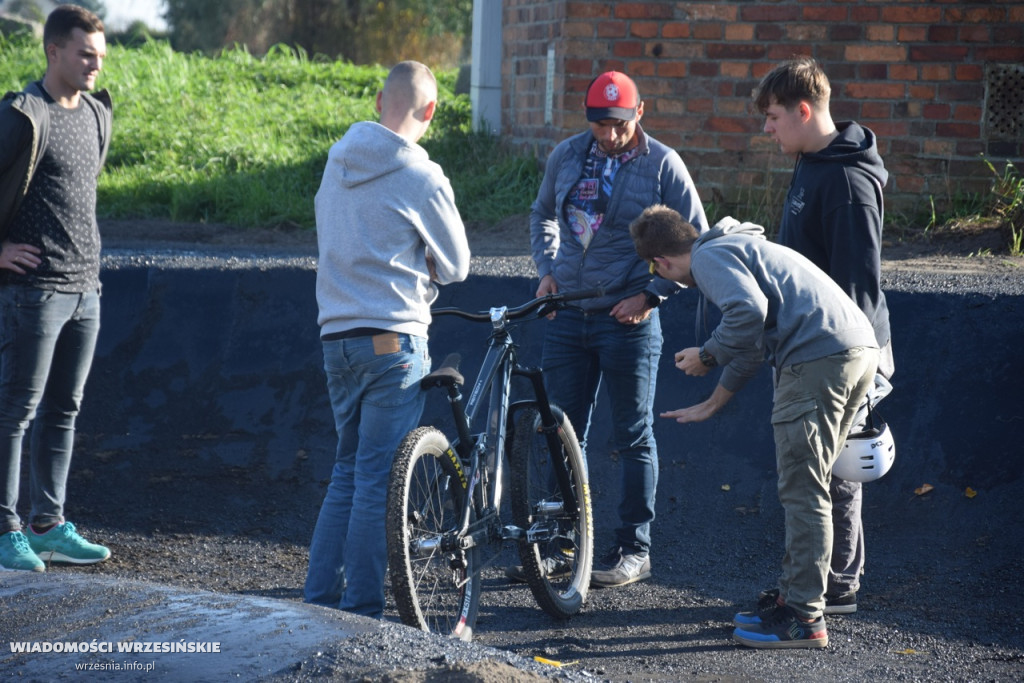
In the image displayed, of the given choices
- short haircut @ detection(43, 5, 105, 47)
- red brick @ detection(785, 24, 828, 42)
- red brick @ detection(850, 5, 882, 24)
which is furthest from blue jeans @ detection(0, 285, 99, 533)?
red brick @ detection(850, 5, 882, 24)

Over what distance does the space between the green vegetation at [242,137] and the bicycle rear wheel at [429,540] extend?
5124mm

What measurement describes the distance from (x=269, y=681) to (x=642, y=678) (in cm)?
153

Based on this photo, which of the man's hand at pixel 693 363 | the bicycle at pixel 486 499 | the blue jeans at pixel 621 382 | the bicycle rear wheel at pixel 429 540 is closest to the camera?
the bicycle rear wheel at pixel 429 540

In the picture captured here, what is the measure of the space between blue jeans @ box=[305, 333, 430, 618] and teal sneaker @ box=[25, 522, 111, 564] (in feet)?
4.96

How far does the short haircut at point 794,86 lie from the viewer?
4.11m

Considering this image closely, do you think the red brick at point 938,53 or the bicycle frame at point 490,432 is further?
the red brick at point 938,53

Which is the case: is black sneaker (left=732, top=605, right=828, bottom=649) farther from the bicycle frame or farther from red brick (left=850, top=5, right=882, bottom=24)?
red brick (left=850, top=5, right=882, bottom=24)

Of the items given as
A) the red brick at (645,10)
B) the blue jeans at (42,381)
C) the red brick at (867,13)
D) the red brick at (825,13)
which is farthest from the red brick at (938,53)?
the blue jeans at (42,381)

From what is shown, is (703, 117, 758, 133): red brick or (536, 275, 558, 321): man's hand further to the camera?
(703, 117, 758, 133): red brick

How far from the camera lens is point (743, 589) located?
190 inches

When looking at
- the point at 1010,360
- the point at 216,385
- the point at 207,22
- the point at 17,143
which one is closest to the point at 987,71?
the point at 1010,360

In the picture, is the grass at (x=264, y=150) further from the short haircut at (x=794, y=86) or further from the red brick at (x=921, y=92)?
the short haircut at (x=794, y=86)

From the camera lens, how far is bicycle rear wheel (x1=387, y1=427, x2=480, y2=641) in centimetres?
362

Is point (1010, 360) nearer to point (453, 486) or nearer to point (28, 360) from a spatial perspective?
point (453, 486)
